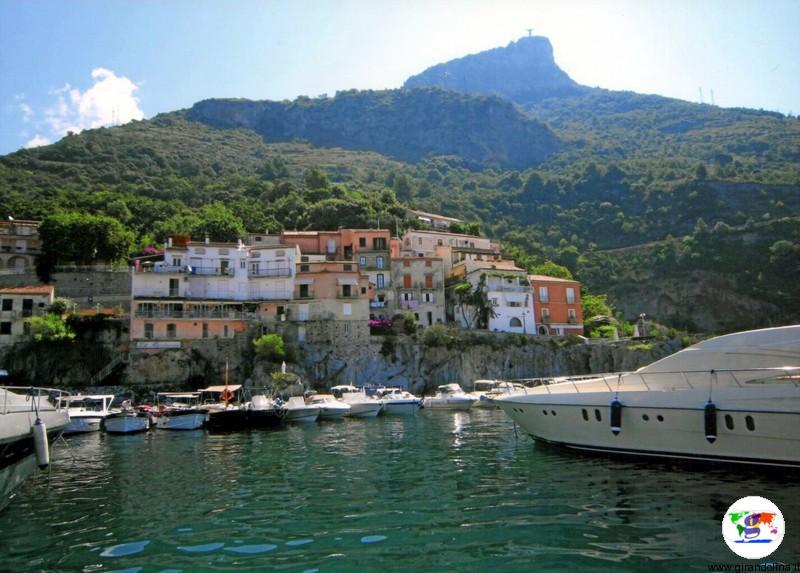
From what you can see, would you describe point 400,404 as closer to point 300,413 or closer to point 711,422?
point 300,413

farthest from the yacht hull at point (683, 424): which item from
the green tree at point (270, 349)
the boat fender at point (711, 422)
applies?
the green tree at point (270, 349)

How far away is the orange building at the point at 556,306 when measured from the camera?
66188 mm

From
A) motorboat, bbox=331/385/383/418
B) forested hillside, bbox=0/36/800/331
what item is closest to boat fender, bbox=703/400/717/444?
motorboat, bbox=331/385/383/418

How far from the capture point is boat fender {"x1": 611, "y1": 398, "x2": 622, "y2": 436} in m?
19.4

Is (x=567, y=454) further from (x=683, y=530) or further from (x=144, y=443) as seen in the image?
(x=144, y=443)

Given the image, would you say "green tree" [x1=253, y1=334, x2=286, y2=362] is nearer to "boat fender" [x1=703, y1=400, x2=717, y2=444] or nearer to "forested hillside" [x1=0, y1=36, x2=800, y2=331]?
"forested hillside" [x1=0, y1=36, x2=800, y2=331]

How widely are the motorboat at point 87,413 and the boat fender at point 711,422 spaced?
31669mm

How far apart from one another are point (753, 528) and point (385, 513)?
7.16 meters

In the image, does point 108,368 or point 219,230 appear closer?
point 108,368

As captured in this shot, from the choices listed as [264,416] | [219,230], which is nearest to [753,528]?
[264,416]

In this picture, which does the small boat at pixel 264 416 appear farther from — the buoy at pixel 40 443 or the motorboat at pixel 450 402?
the buoy at pixel 40 443

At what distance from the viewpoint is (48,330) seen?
161ft

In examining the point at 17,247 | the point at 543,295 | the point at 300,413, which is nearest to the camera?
the point at 300,413

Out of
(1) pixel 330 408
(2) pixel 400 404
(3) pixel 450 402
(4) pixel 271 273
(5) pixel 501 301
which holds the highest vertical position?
(4) pixel 271 273
